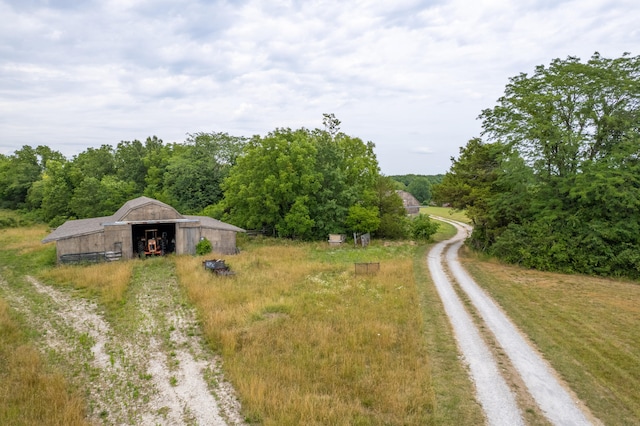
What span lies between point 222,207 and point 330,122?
642 inches

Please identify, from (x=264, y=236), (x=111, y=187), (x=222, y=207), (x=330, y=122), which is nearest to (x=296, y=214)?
(x=264, y=236)

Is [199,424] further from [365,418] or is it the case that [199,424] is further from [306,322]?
[306,322]

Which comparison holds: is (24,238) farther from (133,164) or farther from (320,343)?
(320,343)

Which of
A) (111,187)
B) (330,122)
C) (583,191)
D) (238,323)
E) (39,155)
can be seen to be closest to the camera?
(238,323)

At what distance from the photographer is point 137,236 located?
34688mm

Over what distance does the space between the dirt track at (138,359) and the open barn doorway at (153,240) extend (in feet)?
38.6

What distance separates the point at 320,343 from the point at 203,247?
20.4 metres

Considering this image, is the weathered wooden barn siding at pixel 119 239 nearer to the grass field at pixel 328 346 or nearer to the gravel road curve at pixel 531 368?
the grass field at pixel 328 346

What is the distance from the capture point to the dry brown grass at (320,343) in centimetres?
932

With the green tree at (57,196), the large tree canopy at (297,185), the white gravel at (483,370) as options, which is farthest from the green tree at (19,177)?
the white gravel at (483,370)

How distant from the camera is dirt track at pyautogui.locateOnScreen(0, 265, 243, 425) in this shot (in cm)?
942

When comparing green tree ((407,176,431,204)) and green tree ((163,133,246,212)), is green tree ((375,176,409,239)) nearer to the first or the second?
green tree ((163,133,246,212))

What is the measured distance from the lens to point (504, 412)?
8977 mm

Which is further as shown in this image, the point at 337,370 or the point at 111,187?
the point at 111,187
